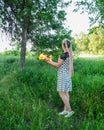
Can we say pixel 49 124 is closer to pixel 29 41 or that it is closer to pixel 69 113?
pixel 69 113

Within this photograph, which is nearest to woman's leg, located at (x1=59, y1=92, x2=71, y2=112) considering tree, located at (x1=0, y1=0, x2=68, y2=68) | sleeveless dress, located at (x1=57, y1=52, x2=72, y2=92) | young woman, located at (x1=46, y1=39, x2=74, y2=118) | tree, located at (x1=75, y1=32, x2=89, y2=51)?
young woman, located at (x1=46, y1=39, x2=74, y2=118)

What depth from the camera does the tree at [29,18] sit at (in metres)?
12.5

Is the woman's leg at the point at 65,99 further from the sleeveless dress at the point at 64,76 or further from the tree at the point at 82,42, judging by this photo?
the tree at the point at 82,42

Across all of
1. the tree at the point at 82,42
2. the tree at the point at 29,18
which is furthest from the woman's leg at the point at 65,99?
the tree at the point at 82,42

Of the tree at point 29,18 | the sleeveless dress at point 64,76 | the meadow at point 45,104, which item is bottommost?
the meadow at point 45,104

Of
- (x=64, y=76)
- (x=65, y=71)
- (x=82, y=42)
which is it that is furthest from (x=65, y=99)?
(x=82, y=42)

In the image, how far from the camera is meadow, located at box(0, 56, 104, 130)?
5.67m

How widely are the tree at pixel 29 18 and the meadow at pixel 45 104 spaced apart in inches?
97.5

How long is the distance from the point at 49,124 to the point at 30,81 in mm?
4490

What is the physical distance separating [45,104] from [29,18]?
672cm

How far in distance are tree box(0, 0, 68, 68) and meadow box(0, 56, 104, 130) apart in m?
2.48

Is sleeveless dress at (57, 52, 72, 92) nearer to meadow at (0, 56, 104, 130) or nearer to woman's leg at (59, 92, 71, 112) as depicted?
woman's leg at (59, 92, 71, 112)

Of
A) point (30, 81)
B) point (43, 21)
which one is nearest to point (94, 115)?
point (30, 81)

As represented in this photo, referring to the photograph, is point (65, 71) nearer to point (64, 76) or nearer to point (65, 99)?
point (64, 76)
